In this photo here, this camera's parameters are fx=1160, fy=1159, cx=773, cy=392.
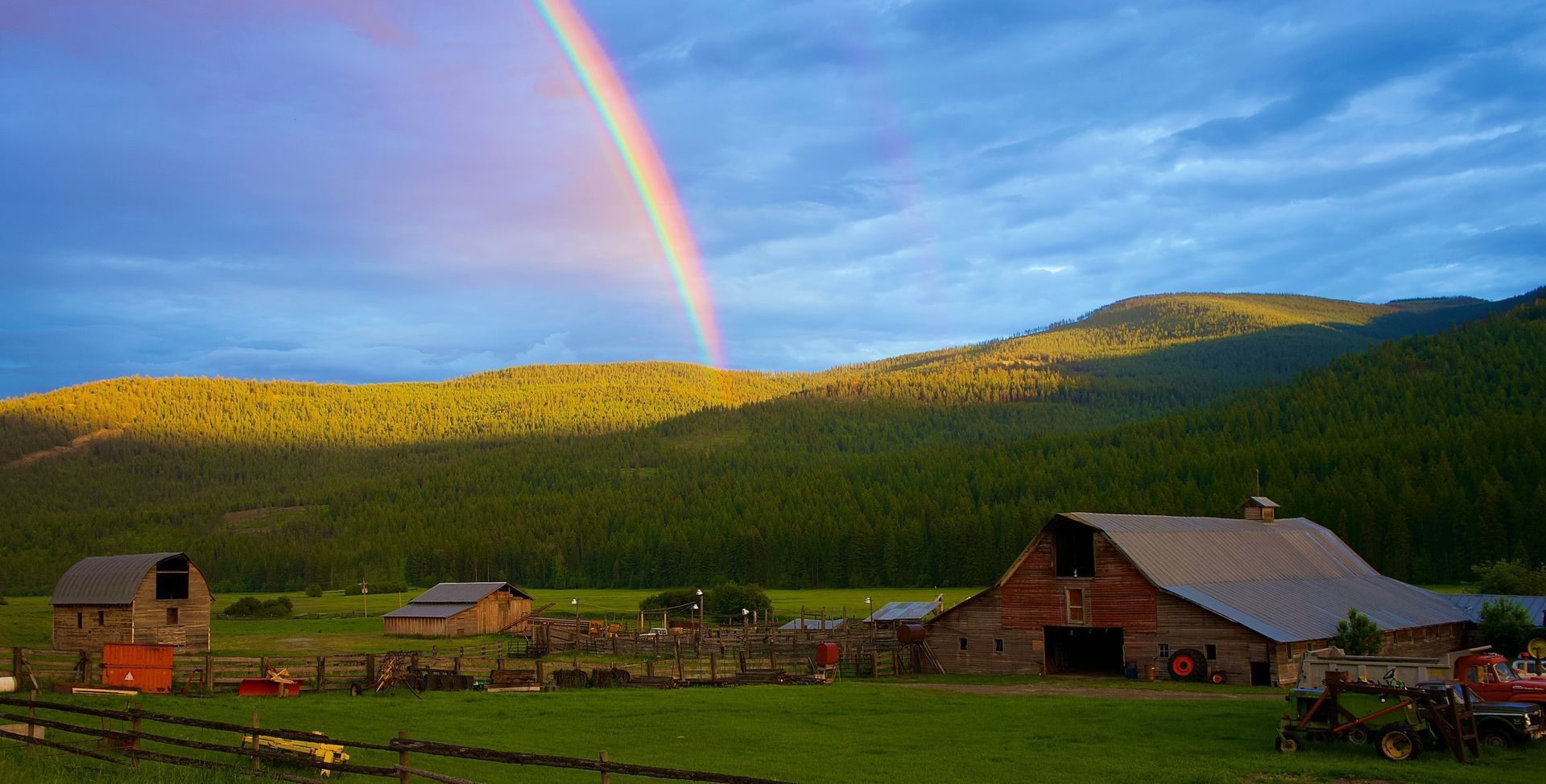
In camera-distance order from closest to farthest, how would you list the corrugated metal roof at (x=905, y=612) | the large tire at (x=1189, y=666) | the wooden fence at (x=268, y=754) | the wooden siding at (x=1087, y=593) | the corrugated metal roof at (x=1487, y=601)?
the wooden fence at (x=268, y=754), the large tire at (x=1189, y=666), the wooden siding at (x=1087, y=593), the corrugated metal roof at (x=1487, y=601), the corrugated metal roof at (x=905, y=612)

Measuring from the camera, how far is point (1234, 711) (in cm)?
3041

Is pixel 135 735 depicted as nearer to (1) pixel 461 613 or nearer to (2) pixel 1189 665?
(2) pixel 1189 665

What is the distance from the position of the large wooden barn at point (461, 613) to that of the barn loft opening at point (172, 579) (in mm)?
18363

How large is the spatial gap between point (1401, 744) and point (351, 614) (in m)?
88.4

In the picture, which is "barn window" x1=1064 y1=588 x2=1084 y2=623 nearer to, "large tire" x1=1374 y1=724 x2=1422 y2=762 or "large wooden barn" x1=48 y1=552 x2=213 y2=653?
"large tire" x1=1374 y1=724 x2=1422 y2=762

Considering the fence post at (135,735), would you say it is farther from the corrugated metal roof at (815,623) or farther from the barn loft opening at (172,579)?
the corrugated metal roof at (815,623)

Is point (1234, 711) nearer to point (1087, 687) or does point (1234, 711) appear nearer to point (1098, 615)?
point (1087, 687)

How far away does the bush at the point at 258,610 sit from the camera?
95438 millimetres

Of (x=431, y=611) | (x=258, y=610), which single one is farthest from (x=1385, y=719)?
(x=258, y=610)

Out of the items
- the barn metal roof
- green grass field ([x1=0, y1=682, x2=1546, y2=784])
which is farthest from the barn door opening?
green grass field ([x1=0, y1=682, x2=1546, y2=784])

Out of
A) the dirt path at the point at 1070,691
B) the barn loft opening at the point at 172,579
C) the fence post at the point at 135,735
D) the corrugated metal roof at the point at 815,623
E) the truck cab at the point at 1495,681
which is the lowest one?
the dirt path at the point at 1070,691

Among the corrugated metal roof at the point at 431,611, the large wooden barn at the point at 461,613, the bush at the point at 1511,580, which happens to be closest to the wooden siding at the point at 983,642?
the bush at the point at 1511,580

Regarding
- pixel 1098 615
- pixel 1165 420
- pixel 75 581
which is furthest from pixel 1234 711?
pixel 1165 420

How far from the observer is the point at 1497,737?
2331cm
